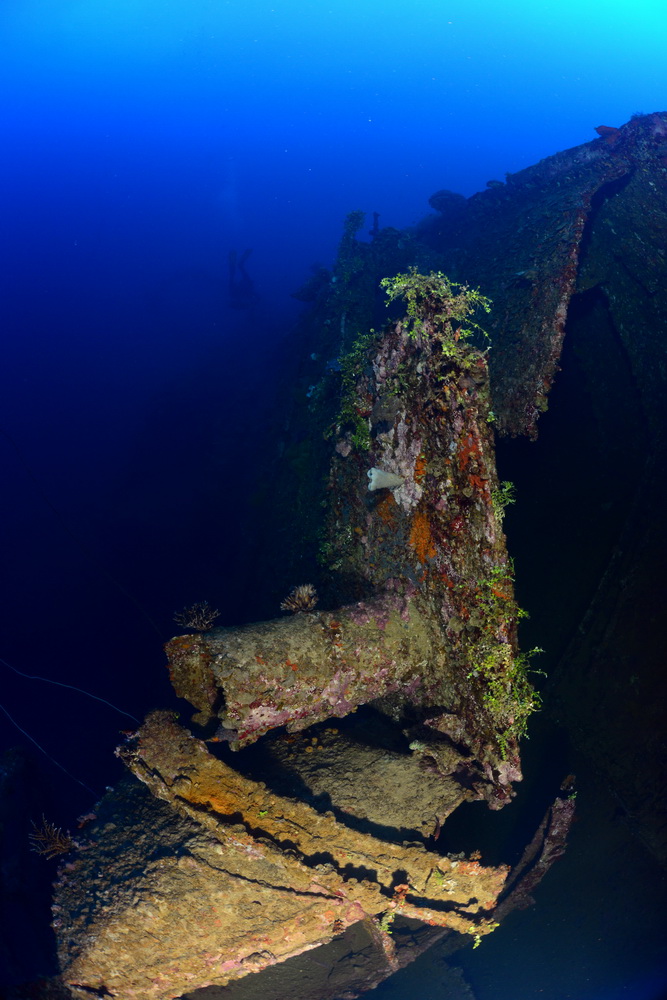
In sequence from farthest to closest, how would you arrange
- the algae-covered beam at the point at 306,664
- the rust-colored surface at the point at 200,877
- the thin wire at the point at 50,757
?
the thin wire at the point at 50,757 → the algae-covered beam at the point at 306,664 → the rust-colored surface at the point at 200,877

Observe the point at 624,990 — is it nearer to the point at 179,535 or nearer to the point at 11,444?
the point at 179,535

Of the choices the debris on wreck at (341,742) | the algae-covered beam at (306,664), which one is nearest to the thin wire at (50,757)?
the debris on wreck at (341,742)

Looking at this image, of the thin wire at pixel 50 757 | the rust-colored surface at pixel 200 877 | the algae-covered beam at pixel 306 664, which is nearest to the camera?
the rust-colored surface at pixel 200 877

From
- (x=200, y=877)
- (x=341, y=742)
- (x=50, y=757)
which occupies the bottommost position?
(x=200, y=877)

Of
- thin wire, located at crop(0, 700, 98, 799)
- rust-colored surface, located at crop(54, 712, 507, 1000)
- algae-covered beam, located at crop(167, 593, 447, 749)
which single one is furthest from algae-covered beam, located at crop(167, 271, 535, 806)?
thin wire, located at crop(0, 700, 98, 799)

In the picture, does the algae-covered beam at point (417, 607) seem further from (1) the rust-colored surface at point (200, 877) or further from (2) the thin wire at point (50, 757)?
(2) the thin wire at point (50, 757)

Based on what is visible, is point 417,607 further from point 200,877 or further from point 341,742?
point 200,877

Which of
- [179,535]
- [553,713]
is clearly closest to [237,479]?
[179,535]

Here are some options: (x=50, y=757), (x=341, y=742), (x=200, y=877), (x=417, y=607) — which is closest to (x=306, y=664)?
(x=341, y=742)

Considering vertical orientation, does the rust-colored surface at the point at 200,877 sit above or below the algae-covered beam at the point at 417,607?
below

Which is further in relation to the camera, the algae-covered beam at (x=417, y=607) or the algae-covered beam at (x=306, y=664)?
the algae-covered beam at (x=306, y=664)

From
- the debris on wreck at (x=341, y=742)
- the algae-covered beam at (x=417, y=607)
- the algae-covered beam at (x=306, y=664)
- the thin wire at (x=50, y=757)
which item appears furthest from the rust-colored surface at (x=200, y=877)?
the thin wire at (x=50, y=757)

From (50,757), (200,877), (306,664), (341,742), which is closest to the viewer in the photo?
(200,877)

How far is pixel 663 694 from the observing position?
5.00 m
